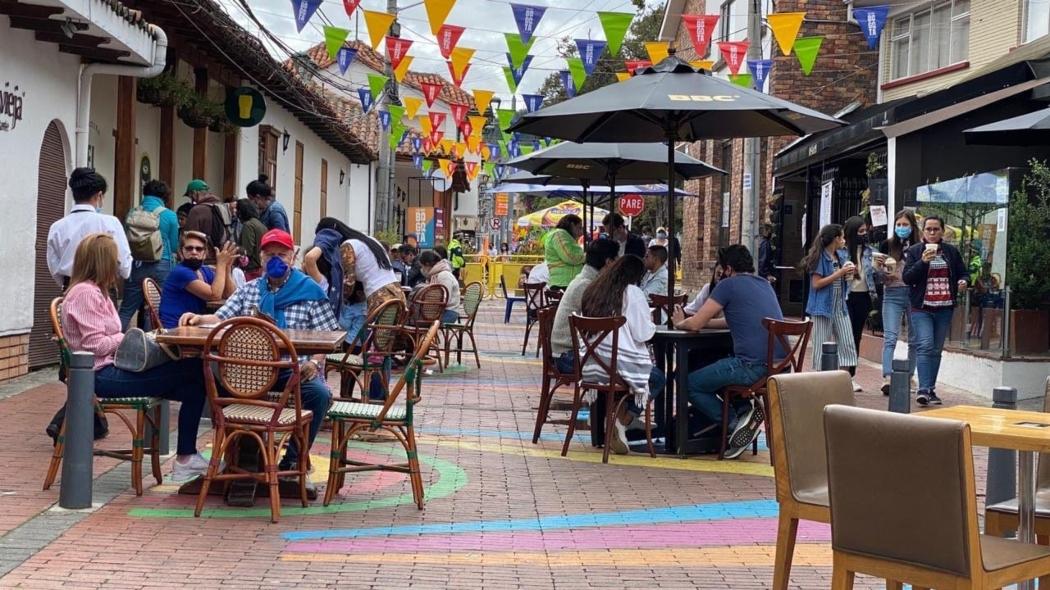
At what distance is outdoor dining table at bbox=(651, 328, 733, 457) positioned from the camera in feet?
28.0

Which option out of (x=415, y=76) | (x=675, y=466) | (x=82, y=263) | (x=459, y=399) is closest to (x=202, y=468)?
(x=82, y=263)

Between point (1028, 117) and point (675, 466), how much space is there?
4713mm

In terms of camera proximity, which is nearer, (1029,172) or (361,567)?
(361,567)

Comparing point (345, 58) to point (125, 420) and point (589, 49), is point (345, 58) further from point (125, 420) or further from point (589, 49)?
point (125, 420)

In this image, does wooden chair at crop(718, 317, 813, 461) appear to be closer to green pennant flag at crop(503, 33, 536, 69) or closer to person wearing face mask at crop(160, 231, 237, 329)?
person wearing face mask at crop(160, 231, 237, 329)

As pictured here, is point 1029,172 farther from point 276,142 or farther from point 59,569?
point 276,142

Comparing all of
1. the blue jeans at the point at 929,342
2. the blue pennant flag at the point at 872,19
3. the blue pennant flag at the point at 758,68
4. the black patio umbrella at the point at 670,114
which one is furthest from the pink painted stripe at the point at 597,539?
the blue pennant flag at the point at 872,19

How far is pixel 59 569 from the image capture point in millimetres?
5246

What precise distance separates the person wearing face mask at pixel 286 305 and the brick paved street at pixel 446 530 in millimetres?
581

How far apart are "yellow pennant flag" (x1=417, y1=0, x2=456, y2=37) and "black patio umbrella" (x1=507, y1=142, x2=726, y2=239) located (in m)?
1.80

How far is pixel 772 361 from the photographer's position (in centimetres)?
830

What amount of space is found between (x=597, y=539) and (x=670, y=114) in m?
4.08

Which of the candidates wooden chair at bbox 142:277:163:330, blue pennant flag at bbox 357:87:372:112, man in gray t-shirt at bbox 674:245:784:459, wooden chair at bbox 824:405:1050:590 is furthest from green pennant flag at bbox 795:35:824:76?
wooden chair at bbox 824:405:1050:590

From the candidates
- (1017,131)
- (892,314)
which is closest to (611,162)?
(892,314)
